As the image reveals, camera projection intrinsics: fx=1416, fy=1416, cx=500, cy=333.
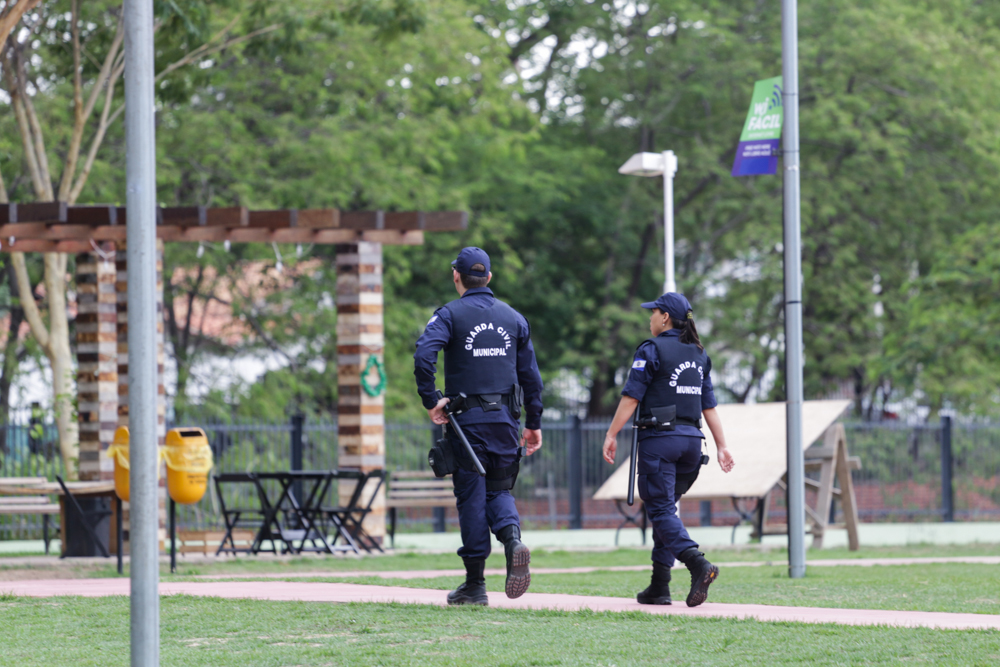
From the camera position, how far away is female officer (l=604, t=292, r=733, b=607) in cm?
837

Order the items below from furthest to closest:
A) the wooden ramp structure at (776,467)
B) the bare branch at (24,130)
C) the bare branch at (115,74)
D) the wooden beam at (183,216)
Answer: the bare branch at (24,130) → the bare branch at (115,74) → the wooden ramp structure at (776,467) → the wooden beam at (183,216)

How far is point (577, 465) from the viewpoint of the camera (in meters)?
22.9

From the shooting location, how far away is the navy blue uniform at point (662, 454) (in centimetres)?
834

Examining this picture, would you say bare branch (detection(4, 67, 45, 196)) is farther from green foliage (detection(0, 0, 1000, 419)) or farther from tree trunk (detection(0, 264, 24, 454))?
tree trunk (detection(0, 264, 24, 454))

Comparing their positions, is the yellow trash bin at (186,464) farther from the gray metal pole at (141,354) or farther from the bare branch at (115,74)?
the bare branch at (115,74)

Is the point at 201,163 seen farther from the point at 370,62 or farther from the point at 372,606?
the point at 372,606

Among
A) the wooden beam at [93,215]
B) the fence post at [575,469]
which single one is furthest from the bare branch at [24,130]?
the fence post at [575,469]

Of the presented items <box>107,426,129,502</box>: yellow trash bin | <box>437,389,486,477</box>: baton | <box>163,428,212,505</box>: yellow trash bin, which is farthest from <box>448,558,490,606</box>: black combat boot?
<box>107,426,129,502</box>: yellow trash bin

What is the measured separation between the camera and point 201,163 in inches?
956

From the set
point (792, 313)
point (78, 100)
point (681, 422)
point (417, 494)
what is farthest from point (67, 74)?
point (681, 422)

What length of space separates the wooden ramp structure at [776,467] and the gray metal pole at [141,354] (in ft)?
34.1

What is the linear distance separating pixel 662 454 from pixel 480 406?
→ 1.15 m

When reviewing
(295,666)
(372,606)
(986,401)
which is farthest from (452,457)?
(986,401)

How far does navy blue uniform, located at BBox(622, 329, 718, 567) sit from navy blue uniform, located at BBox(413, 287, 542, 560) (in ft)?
2.21
